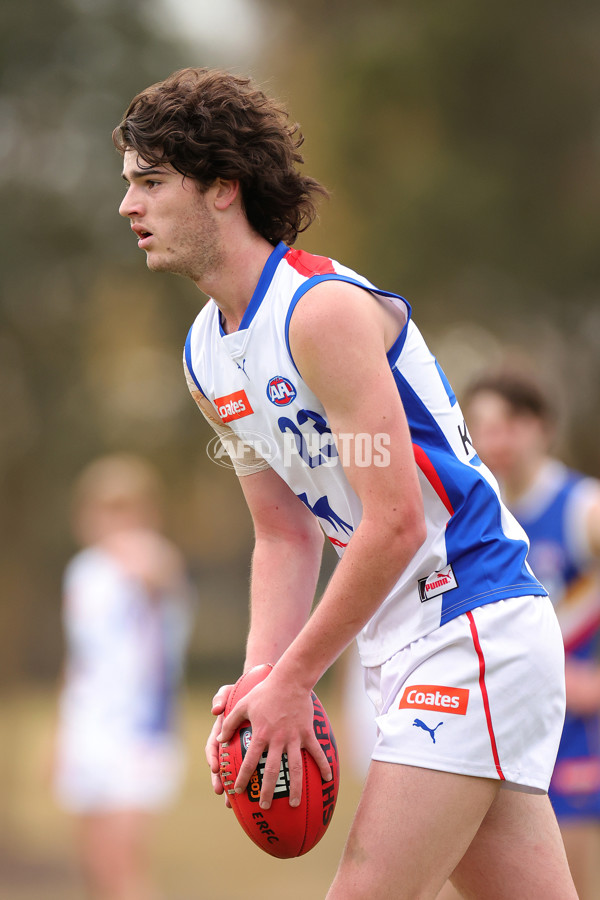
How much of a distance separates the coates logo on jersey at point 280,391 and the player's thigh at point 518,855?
3.72ft

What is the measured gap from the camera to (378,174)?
10961 millimetres

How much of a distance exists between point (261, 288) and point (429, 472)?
62 cm

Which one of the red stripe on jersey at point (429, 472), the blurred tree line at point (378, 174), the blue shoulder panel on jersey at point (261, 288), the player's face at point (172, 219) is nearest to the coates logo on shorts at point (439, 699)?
the red stripe on jersey at point (429, 472)

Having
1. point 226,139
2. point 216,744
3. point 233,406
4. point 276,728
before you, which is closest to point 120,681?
point 216,744

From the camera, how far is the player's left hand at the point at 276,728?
2504mm

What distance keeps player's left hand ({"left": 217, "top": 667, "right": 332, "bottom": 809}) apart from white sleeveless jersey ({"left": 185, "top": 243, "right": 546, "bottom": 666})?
33 centimetres

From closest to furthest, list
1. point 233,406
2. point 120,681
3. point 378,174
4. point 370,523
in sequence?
point 370,523 < point 233,406 < point 120,681 < point 378,174

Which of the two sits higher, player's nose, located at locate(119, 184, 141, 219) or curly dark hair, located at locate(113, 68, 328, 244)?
curly dark hair, located at locate(113, 68, 328, 244)

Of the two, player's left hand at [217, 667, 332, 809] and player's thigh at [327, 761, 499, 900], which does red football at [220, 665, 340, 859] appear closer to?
player's left hand at [217, 667, 332, 809]

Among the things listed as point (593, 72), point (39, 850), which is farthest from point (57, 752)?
point (593, 72)

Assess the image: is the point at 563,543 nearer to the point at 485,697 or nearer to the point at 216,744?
the point at 485,697

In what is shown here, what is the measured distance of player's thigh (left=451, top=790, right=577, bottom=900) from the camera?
270 cm

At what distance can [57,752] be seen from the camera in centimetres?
738

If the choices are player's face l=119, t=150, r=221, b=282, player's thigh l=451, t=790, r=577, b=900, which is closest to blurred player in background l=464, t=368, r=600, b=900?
player's thigh l=451, t=790, r=577, b=900
